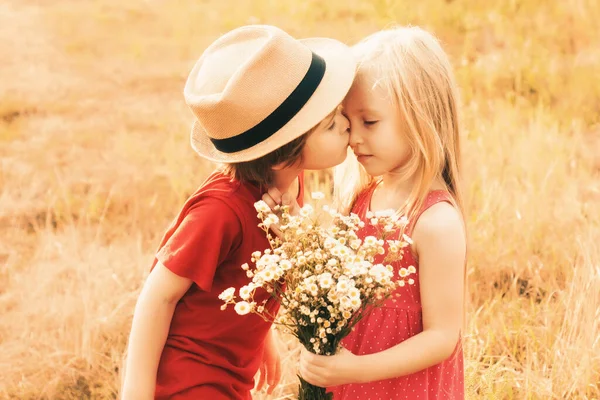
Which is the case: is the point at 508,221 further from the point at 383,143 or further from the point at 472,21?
the point at 472,21

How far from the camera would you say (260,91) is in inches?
85.2

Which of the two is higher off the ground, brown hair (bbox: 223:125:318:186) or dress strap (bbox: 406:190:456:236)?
brown hair (bbox: 223:125:318:186)

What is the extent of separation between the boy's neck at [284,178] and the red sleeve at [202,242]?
9.8 inches

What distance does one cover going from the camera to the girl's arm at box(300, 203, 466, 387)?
2188 mm

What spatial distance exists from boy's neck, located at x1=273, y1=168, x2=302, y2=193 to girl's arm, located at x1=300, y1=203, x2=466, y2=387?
1.37ft

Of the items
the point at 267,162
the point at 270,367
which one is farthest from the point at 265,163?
the point at 270,367

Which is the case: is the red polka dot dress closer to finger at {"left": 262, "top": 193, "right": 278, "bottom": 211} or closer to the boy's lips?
the boy's lips

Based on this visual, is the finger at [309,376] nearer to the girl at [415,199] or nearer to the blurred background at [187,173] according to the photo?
the girl at [415,199]

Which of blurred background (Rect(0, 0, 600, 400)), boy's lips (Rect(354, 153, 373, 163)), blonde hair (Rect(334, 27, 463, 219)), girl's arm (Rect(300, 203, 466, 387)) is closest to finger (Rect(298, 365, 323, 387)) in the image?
girl's arm (Rect(300, 203, 466, 387))

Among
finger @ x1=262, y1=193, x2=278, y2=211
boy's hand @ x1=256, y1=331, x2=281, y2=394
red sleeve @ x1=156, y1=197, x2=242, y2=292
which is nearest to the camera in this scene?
red sleeve @ x1=156, y1=197, x2=242, y2=292

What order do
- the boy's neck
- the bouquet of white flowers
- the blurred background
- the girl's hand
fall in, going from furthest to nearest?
the blurred background, the boy's neck, the girl's hand, the bouquet of white flowers

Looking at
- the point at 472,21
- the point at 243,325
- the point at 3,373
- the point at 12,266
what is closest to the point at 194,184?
the point at 12,266

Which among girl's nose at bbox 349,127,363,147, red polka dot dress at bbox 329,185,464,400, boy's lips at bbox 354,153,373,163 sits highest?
girl's nose at bbox 349,127,363,147

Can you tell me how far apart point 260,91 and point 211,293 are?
1.95 feet
